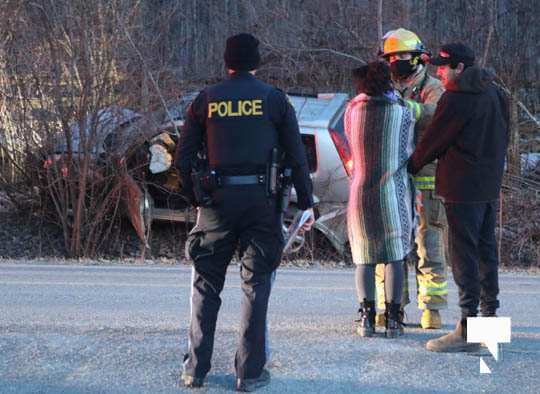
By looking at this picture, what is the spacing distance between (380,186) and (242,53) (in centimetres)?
148

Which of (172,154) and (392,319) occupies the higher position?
(172,154)

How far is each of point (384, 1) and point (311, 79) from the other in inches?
78.7

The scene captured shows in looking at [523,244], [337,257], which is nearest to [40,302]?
[337,257]

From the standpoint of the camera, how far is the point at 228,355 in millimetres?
5664

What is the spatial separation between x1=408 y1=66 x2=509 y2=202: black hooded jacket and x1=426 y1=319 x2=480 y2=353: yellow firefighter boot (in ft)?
2.67

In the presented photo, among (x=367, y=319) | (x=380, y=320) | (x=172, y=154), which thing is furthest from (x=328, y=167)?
(x=367, y=319)

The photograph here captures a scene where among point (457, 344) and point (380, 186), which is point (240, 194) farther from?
point (457, 344)

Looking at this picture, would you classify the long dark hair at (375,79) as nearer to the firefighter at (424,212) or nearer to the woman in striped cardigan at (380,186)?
the woman in striped cardigan at (380,186)

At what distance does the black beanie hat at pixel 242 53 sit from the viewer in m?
5.00

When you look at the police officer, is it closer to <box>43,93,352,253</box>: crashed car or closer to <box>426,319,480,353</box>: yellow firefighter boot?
<box>426,319,480,353</box>: yellow firefighter boot

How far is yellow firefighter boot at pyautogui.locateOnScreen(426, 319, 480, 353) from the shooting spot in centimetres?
568

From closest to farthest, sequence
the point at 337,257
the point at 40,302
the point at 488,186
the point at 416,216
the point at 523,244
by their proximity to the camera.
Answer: the point at 488,186
the point at 416,216
the point at 40,302
the point at 337,257
the point at 523,244

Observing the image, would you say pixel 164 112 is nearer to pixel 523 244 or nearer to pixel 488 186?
pixel 523 244

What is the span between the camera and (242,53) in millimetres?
4992
